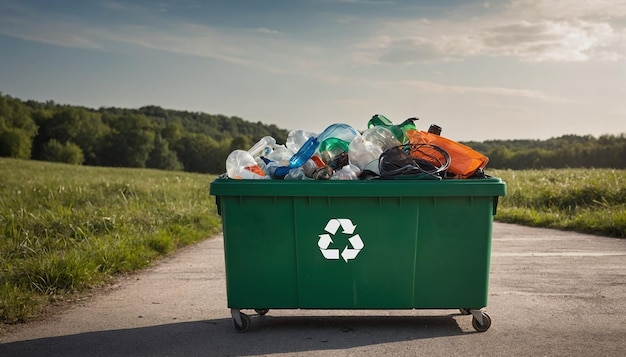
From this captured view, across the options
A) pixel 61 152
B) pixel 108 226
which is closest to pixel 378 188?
pixel 108 226

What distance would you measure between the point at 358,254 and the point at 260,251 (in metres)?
0.63

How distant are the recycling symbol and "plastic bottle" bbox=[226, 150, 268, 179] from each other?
570 millimetres

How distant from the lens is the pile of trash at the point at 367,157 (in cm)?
453

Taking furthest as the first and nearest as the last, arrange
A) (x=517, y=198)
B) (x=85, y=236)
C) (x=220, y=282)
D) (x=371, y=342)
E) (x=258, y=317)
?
(x=517, y=198) → (x=85, y=236) → (x=220, y=282) → (x=258, y=317) → (x=371, y=342)

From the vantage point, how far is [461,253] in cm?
456

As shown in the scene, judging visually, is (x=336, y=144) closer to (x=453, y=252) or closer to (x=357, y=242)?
(x=357, y=242)

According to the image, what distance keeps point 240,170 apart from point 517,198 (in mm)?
11203

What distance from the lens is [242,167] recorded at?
15.5 feet

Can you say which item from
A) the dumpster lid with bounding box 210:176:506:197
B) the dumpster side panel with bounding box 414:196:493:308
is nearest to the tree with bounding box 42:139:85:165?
the dumpster lid with bounding box 210:176:506:197

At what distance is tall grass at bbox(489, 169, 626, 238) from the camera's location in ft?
33.2

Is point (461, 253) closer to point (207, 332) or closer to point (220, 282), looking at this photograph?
point (207, 332)

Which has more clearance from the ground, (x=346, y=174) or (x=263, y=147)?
(x=263, y=147)

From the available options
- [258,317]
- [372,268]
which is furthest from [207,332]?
[372,268]

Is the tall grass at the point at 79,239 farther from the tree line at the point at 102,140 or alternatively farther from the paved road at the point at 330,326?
the tree line at the point at 102,140
